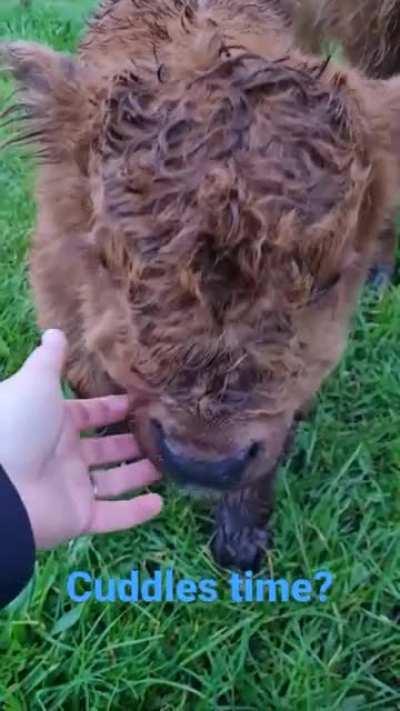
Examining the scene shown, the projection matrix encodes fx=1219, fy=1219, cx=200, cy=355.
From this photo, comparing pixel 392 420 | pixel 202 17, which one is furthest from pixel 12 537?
pixel 392 420

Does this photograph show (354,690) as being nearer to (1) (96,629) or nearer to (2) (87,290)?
(1) (96,629)

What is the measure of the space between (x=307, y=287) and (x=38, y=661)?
118 cm

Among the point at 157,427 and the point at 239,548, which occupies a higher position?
the point at 157,427

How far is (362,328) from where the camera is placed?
396cm

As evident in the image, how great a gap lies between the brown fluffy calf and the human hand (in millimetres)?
163

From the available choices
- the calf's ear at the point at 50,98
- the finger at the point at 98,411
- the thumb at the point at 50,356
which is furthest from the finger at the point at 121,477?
the calf's ear at the point at 50,98

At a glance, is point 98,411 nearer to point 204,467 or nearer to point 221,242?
point 204,467

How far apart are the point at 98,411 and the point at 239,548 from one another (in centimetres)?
61

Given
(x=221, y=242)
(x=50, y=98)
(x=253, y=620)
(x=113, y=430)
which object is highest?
(x=50, y=98)

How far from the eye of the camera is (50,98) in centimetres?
274

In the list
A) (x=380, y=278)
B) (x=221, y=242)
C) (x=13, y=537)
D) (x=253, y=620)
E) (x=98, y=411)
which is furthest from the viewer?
(x=380, y=278)

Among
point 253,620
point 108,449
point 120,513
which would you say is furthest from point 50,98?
point 253,620

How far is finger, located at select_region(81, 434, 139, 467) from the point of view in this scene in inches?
115

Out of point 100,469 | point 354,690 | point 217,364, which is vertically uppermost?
point 217,364
